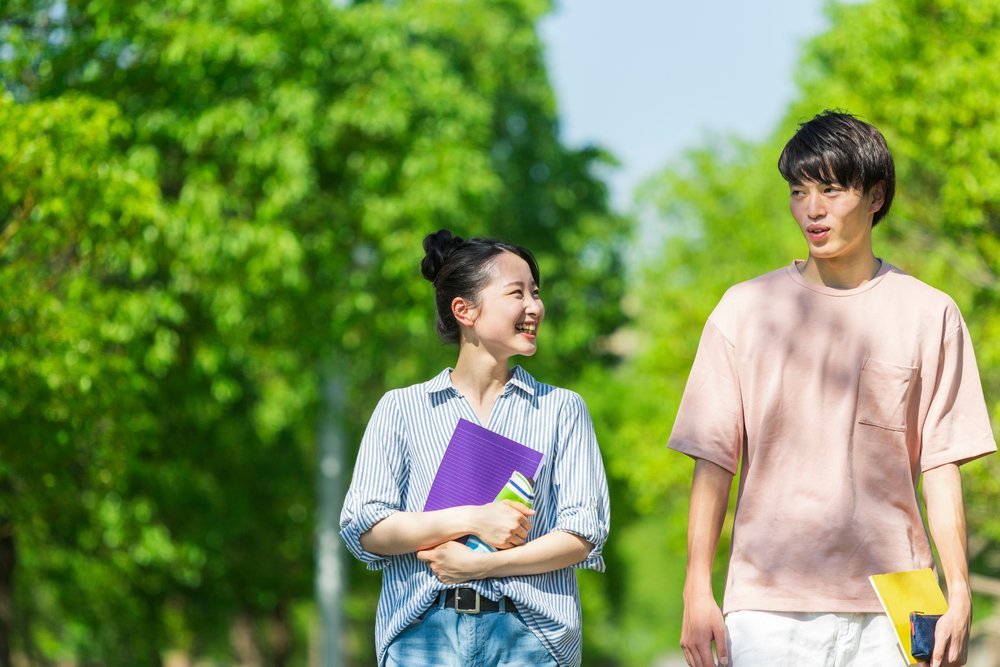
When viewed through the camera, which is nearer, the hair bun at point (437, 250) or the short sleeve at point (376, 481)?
the short sleeve at point (376, 481)

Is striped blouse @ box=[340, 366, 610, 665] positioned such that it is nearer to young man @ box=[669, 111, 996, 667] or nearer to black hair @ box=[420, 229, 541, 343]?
black hair @ box=[420, 229, 541, 343]

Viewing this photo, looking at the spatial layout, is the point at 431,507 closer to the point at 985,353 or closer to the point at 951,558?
the point at 951,558

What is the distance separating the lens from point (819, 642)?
11.8 ft

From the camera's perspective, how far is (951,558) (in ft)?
11.6

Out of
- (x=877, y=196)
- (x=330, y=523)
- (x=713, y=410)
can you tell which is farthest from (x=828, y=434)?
(x=330, y=523)

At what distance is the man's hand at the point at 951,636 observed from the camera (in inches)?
137

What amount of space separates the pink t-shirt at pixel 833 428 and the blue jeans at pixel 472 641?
56 centimetres

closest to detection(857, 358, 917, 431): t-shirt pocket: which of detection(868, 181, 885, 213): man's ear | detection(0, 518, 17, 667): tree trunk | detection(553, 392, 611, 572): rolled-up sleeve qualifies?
detection(868, 181, 885, 213): man's ear

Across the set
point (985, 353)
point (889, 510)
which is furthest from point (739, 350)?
point (985, 353)

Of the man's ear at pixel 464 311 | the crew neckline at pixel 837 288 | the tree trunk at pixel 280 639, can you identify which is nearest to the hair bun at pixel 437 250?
the man's ear at pixel 464 311

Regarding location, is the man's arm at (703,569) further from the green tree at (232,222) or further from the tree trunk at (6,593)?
the tree trunk at (6,593)

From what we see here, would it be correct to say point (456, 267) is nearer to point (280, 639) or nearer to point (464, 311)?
point (464, 311)

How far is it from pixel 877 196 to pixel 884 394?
51 centimetres

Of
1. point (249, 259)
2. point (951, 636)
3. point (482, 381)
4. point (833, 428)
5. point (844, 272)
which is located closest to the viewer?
point (951, 636)
